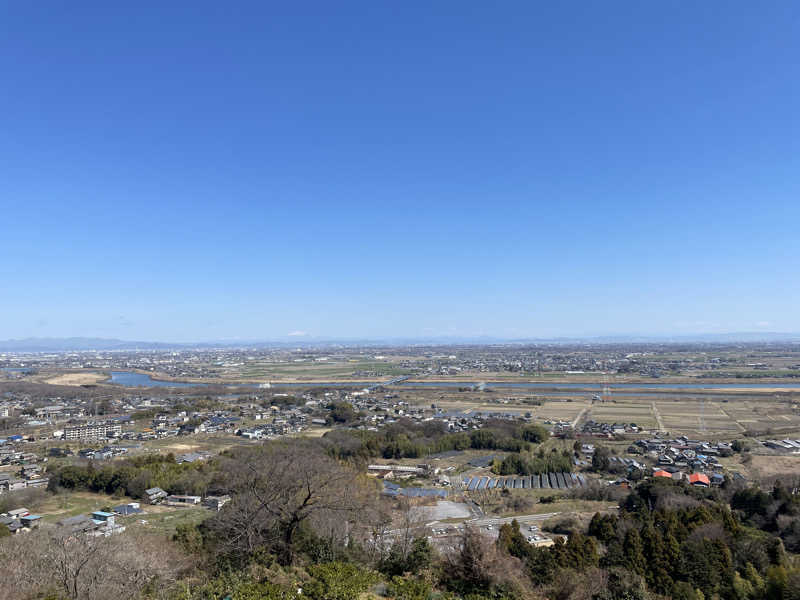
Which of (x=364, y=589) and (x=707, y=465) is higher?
(x=364, y=589)

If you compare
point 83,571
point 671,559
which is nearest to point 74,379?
point 83,571

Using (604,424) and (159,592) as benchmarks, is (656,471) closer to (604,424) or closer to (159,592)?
(604,424)

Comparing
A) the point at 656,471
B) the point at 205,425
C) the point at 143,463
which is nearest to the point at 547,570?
the point at 656,471

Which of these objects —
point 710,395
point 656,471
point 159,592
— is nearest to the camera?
point 159,592

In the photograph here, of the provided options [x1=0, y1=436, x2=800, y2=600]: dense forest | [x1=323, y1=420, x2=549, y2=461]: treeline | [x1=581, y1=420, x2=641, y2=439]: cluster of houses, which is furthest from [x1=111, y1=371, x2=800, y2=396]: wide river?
[x1=0, y1=436, x2=800, y2=600]: dense forest

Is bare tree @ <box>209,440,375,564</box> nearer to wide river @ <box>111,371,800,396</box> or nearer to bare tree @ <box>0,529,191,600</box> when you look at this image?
bare tree @ <box>0,529,191,600</box>

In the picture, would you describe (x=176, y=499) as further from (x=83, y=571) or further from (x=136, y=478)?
(x=83, y=571)
